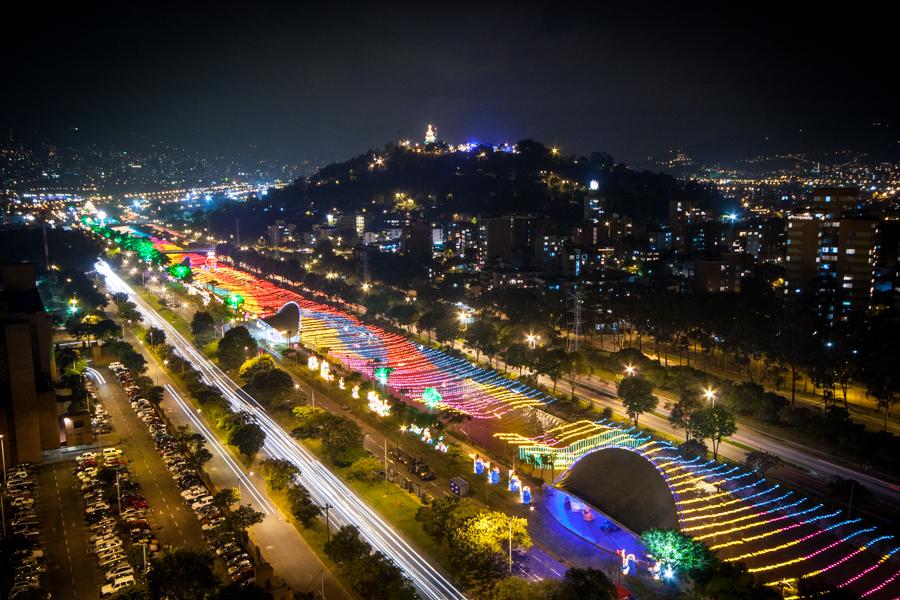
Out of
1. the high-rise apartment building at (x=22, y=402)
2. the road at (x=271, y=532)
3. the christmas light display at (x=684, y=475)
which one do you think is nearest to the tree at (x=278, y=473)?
the road at (x=271, y=532)

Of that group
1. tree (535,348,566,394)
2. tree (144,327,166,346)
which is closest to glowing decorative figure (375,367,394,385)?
tree (535,348,566,394)

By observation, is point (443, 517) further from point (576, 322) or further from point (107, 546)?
point (576, 322)

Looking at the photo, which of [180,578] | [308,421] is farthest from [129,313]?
[180,578]

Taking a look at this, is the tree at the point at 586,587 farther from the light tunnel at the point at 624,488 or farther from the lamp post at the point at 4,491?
the lamp post at the point at 4,491

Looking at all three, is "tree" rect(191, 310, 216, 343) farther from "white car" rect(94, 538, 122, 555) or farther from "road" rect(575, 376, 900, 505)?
"road" rect(575, 376, 900, 505)

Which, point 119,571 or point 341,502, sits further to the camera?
point 341,502

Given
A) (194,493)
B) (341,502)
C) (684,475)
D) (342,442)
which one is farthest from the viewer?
(342,442)

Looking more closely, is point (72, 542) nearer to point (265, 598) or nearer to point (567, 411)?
point (265, 598)
